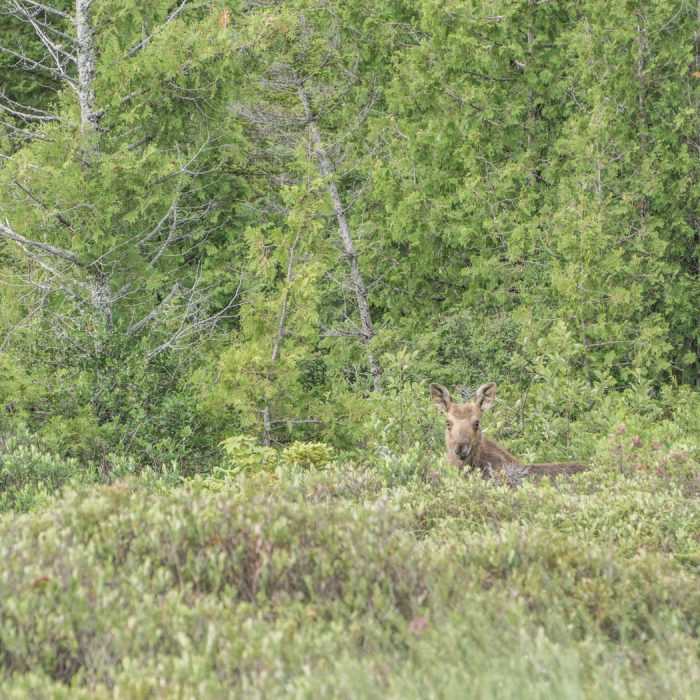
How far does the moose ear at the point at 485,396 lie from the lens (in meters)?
10.8

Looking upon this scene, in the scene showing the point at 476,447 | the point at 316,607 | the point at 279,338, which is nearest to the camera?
the point at 316,607

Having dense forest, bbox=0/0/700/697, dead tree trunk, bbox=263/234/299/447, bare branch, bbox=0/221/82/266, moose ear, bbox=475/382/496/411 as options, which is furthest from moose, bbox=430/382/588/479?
bare branch, bbox=0/221/82/266

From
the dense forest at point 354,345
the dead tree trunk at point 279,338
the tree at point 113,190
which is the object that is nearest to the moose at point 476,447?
the dense forest at point 354,345

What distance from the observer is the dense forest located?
5344 mm

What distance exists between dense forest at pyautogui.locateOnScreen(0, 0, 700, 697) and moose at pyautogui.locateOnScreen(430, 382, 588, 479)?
37 cm

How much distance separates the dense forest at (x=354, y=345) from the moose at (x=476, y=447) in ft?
1.20

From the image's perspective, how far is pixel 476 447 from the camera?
34.1ft

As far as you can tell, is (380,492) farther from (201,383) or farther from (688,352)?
(688,352)

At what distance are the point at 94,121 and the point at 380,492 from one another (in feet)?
28.6

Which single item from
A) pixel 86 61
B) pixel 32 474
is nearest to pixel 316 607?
pixel 32 474

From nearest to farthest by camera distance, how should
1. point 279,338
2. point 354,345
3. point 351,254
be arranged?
point 279,338 < point 354,345 < point 351,254

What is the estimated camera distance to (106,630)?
5262 millimetres

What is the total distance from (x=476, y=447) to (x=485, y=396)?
28.0 inches

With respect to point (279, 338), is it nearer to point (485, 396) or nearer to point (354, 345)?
point (485, 396)
